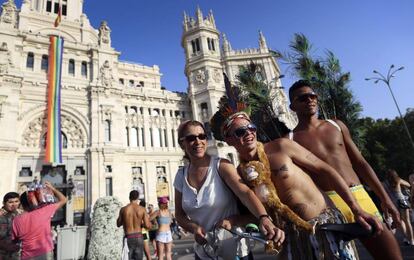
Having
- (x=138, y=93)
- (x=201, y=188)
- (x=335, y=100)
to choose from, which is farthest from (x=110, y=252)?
(x=138, y=93)

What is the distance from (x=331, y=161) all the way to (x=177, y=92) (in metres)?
31.7

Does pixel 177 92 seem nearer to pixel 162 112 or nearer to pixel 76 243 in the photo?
pixel 162 112

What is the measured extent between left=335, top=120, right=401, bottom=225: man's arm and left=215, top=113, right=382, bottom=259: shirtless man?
2.48 feet

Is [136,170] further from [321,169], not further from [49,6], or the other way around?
[321,169]

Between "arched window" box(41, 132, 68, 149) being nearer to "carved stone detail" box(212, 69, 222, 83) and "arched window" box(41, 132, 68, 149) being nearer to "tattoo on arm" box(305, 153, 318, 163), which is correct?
"carved stone detail" box(212, 69, 222, 83)

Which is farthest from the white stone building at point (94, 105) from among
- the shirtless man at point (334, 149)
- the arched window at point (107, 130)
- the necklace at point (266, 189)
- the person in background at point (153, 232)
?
the necklace at point (266, 189)

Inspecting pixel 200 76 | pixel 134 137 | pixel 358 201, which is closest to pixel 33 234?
pixel 358 201

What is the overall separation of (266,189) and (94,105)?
2630cm

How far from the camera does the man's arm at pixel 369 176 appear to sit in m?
2.39

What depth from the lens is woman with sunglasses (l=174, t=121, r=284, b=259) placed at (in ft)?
6.35

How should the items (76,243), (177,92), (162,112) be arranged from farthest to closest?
1. (177,92)
2. (162,112)
3. (76,243)

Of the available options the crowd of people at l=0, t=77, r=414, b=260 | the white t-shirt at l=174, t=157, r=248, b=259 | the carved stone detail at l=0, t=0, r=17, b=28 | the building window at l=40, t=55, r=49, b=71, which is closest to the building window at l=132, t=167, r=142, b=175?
the building window at l=40, t=55, r=49, b=71

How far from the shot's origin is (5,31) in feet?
77.8

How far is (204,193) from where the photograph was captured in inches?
82.5
